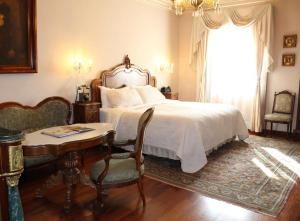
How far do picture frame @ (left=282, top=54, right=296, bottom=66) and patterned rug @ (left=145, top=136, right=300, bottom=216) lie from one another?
178cm

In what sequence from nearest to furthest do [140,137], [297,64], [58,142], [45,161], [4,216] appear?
[4,216]
[58,142]
[140,137]
[45,161]
[297,64]

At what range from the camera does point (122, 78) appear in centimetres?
556

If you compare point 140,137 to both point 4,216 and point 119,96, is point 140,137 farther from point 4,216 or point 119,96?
point 119,96

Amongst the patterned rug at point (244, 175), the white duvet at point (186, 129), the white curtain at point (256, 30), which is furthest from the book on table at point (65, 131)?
the white curtain at point (256, 30)

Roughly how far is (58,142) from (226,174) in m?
2.24

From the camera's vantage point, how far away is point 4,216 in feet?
4.51

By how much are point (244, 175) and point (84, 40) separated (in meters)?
3.40

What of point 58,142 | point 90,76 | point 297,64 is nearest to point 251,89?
point 297,64

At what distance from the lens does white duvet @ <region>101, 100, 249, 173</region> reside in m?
3.66

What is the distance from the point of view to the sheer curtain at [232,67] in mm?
6023

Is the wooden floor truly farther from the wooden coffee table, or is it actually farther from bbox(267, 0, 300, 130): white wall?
bbox(267, 0, 300, 130): white wall

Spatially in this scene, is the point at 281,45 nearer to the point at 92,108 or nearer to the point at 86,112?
the point at 92,108

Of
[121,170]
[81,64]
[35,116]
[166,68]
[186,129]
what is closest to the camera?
[121,170]

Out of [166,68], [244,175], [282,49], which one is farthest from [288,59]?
[244,175]
